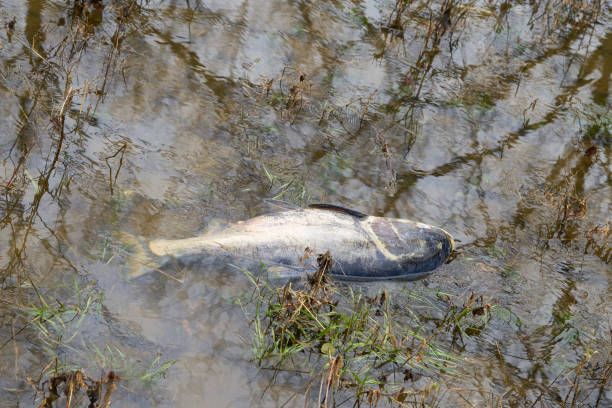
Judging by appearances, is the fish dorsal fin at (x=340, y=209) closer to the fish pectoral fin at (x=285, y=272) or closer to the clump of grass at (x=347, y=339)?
the fish pectoral fin at (x=285, y=272)

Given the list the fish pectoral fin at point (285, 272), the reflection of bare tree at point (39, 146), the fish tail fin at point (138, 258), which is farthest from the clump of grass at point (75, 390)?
the fish pectoral fin at point (285, 272)

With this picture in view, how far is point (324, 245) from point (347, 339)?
31.0 inches

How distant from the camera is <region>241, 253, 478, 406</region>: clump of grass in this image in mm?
3775

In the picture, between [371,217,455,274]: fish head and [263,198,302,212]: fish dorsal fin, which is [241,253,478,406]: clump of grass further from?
[263,198,302,212]: fish dorsal fin

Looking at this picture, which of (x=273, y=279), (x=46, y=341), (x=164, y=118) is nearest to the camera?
(x=46, y=341)

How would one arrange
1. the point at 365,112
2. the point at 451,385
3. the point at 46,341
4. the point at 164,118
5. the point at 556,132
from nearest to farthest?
the point at 46,341
the point at 451,385
the point at 164,118
the point at 365,112
the point at 556,132

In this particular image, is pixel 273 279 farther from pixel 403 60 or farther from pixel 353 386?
pixel 403 60

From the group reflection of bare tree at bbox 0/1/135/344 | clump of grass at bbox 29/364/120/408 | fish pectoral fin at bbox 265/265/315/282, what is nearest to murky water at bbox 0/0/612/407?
reflection of bare tree at bbox 0/1/135/344

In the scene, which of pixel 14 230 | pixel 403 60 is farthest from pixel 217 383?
pixel 403 60

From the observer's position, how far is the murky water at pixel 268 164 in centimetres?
379

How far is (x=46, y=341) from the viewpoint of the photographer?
354 cm

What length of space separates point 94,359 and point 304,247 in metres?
1.66

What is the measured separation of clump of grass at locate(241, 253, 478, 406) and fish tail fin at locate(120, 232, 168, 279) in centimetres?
65

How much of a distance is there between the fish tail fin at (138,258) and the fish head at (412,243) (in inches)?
64.1
